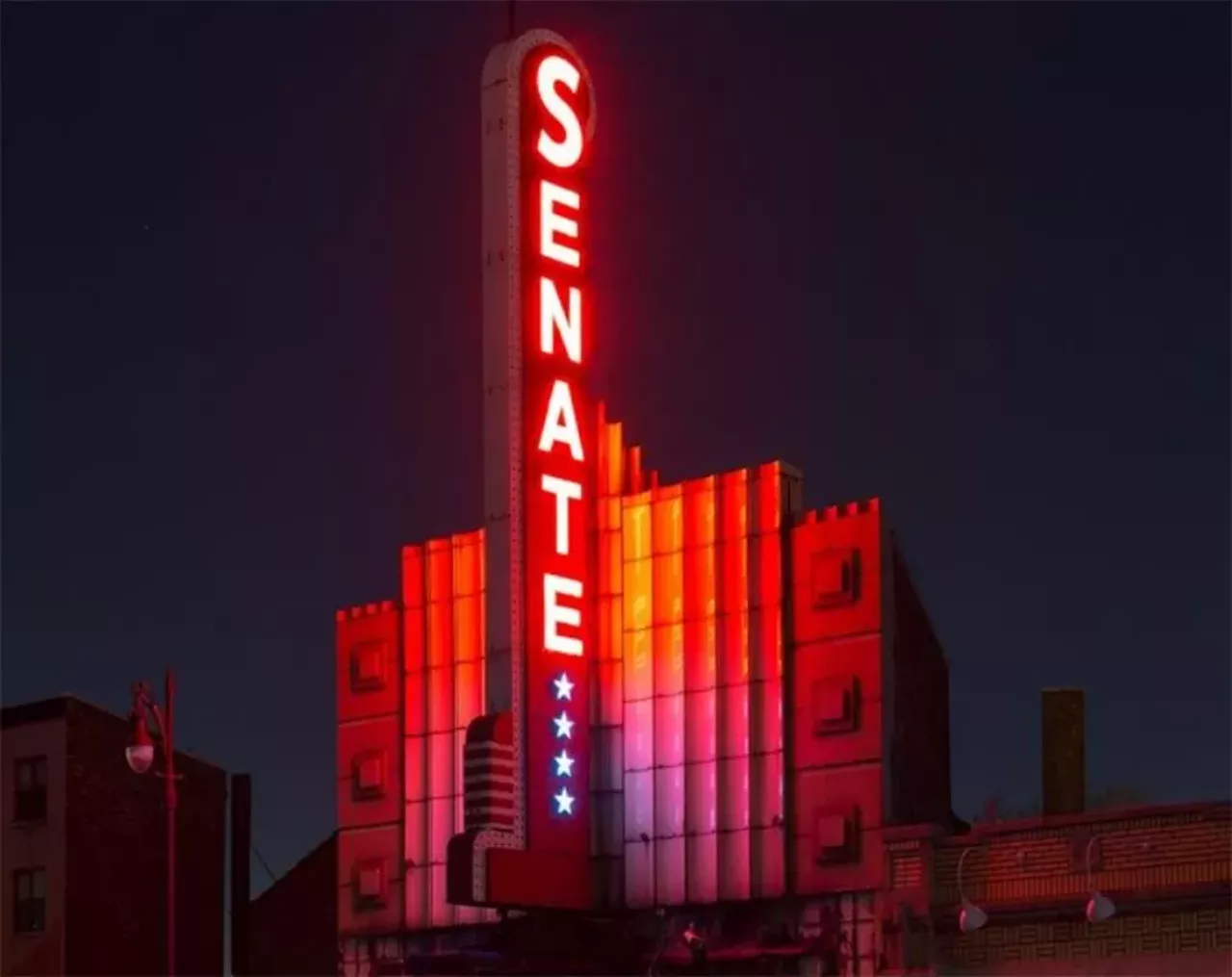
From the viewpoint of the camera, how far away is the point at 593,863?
41188 mm

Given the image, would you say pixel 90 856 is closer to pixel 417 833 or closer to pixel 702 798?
pixel 417 833

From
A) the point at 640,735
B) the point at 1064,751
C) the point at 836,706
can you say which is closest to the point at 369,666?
the point at 640,735

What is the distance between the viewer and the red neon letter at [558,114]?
41906mm

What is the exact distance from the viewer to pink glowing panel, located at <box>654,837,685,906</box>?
4025 centimetres

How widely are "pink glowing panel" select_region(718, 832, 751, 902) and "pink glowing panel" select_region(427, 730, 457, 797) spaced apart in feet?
18.7

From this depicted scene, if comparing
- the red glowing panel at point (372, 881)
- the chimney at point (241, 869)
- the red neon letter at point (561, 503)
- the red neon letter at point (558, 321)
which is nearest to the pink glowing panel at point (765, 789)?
the red neon letter at point (561, 503)

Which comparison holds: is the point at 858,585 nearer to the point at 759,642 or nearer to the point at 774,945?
the point at 759,642

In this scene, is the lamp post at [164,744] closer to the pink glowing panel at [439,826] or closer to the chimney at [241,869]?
the pink glowing panel at [439,826]

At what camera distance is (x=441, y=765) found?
43.8m

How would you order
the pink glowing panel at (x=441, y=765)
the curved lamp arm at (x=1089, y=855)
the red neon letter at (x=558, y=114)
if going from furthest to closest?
the pink glowing panel at (x=441, y=765) < the red neon letter at (x=558, y=114) < the curved lamp arm at (x=1089, y=855)

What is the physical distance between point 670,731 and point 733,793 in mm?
1563

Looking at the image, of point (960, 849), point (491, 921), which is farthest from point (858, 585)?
point (491, 921)

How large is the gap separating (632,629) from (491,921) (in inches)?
218

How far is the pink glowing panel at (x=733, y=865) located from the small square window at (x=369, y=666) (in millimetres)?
8178
